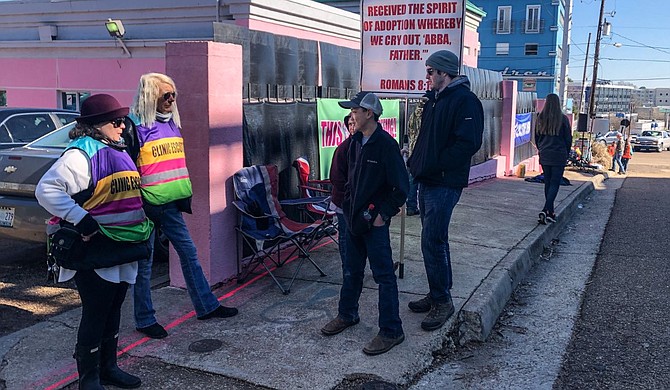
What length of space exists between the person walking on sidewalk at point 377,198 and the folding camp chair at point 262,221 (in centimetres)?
127

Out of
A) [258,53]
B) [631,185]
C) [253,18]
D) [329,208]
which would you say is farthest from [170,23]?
[631,185]

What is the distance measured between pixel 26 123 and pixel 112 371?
562 centimetres

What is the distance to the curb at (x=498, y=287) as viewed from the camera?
5.00m

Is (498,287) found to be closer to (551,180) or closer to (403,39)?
(403,39)

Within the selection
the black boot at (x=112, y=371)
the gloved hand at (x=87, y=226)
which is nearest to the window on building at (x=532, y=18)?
the black boot at (x=112, y=371)

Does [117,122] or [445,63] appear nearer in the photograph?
[117,122]

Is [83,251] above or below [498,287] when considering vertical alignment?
above

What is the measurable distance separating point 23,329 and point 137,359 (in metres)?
1.18

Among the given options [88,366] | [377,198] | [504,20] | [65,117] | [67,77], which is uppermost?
[504,20]

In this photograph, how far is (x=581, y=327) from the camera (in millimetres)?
5363

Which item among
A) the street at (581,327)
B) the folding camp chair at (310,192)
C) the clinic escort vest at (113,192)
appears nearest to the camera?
the clinic escort vest at (113,192)

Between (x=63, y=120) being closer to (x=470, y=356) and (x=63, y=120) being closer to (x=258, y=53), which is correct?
(x=258, y=53)

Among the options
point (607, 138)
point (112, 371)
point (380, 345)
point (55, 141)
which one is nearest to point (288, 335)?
point (380, 345)

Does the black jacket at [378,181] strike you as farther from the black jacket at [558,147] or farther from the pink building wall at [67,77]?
the pink building wall at [67,77]
